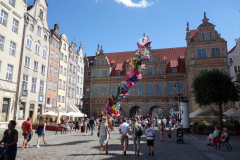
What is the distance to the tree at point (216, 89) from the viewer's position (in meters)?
20.5

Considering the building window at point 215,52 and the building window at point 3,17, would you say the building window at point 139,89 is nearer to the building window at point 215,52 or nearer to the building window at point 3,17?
the building window at point 215,52

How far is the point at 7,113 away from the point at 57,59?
1351 cm

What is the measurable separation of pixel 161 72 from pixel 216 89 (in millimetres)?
20016

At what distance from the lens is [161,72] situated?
132ft

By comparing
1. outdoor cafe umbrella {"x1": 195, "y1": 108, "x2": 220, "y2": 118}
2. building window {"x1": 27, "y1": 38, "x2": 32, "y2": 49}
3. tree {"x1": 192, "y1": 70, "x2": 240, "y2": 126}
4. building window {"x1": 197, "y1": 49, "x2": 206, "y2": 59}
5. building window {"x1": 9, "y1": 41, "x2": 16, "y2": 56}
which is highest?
building window {"x1": 197, "y1": 49, "x2": 206, "y2": 59}

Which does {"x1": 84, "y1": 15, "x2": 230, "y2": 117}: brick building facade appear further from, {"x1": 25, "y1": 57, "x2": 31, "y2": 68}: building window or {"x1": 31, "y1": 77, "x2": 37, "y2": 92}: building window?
{"x1": 25, "y1": 57, "x2": 31, "y2": 68}: building window

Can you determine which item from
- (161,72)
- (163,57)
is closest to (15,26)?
(161,72)

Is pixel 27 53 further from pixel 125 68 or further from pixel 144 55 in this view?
pixel 125 68

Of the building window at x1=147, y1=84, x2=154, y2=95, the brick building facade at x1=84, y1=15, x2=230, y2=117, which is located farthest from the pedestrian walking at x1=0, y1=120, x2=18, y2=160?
the building window at x1=147, y1=84, x2=154, y2=95

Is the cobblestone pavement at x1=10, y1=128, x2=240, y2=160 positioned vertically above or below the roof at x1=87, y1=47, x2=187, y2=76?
below

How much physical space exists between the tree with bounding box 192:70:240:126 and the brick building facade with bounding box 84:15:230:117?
888cm

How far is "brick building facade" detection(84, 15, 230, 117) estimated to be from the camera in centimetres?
3140

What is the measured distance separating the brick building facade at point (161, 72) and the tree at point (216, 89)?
8.88 metres

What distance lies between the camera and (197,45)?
3198 centimetres
